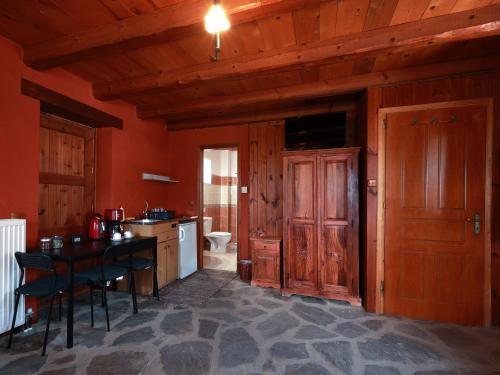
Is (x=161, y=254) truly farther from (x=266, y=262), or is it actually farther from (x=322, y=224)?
(x=322, y=224)

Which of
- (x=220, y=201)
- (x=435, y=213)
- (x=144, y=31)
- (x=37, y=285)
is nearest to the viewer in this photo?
(x=144, y=31)

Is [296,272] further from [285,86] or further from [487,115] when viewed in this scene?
[487,115]

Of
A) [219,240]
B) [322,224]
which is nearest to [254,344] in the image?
[322,224]

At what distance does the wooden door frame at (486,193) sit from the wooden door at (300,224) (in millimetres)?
693

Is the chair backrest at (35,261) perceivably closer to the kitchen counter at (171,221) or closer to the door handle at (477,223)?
the kitchen counter at (171,221)

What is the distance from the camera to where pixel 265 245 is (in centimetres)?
339

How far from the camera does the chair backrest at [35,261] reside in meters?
1.97

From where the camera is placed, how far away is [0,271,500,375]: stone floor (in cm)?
183

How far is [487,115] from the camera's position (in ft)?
7.91

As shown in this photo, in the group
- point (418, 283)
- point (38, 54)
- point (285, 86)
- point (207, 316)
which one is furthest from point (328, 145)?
point (38, 54)

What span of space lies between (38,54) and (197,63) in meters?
1.39

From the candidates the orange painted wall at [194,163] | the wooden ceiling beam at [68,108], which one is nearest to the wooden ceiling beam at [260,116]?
the orange painted wall at [194,163]

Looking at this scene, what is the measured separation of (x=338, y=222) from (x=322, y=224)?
185 mm

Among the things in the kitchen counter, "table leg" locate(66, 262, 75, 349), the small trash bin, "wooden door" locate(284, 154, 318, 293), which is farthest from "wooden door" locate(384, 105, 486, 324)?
"table leg" locate(66, 262, 75, 349)
